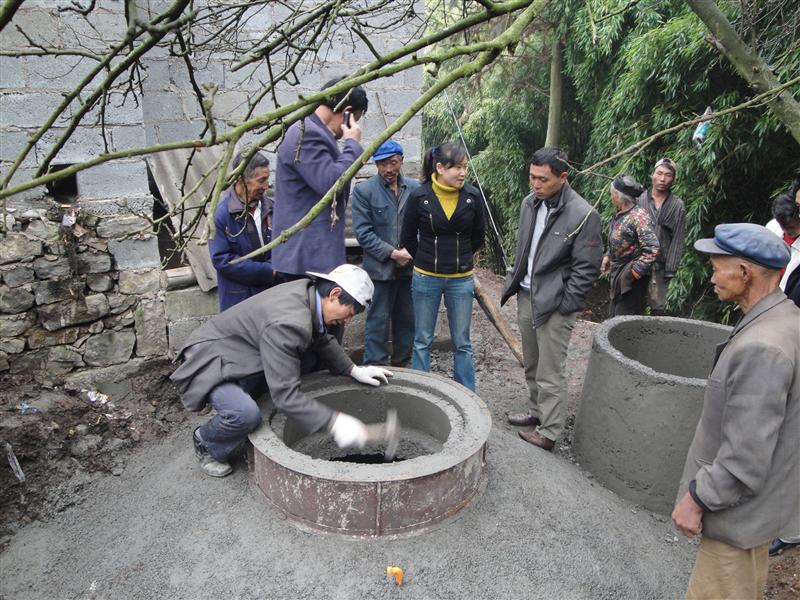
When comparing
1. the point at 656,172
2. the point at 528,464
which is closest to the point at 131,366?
the point at 528,464

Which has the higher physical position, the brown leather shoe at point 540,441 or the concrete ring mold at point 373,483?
the concrete ring mold at point 373,483

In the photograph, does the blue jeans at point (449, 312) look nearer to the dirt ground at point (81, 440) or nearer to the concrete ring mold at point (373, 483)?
the dirt ground at point (81, 440)

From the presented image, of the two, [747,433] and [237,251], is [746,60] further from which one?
[237,251]

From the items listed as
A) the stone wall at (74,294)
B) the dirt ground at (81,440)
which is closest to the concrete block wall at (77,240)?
the stone wall at (74,294)

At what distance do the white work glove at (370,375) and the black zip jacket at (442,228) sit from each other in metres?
0.98

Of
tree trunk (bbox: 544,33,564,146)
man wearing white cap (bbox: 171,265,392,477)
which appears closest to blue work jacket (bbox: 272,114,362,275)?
man wearing white cap (bbox: 171,265,392,477)

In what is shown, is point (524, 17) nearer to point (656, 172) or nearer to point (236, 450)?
point (236, 450)

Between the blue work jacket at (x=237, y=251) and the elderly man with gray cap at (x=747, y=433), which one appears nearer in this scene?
the elderly man with gray cap at (x=747, y=433)

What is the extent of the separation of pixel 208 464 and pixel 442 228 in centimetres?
220

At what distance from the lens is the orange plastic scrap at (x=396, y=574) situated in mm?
2627

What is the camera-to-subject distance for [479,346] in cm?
616

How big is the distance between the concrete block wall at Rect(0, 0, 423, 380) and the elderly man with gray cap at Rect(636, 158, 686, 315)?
3.42m

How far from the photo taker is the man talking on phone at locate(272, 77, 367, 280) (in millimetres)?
3455

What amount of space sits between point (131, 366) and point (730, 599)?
13.5 feet
